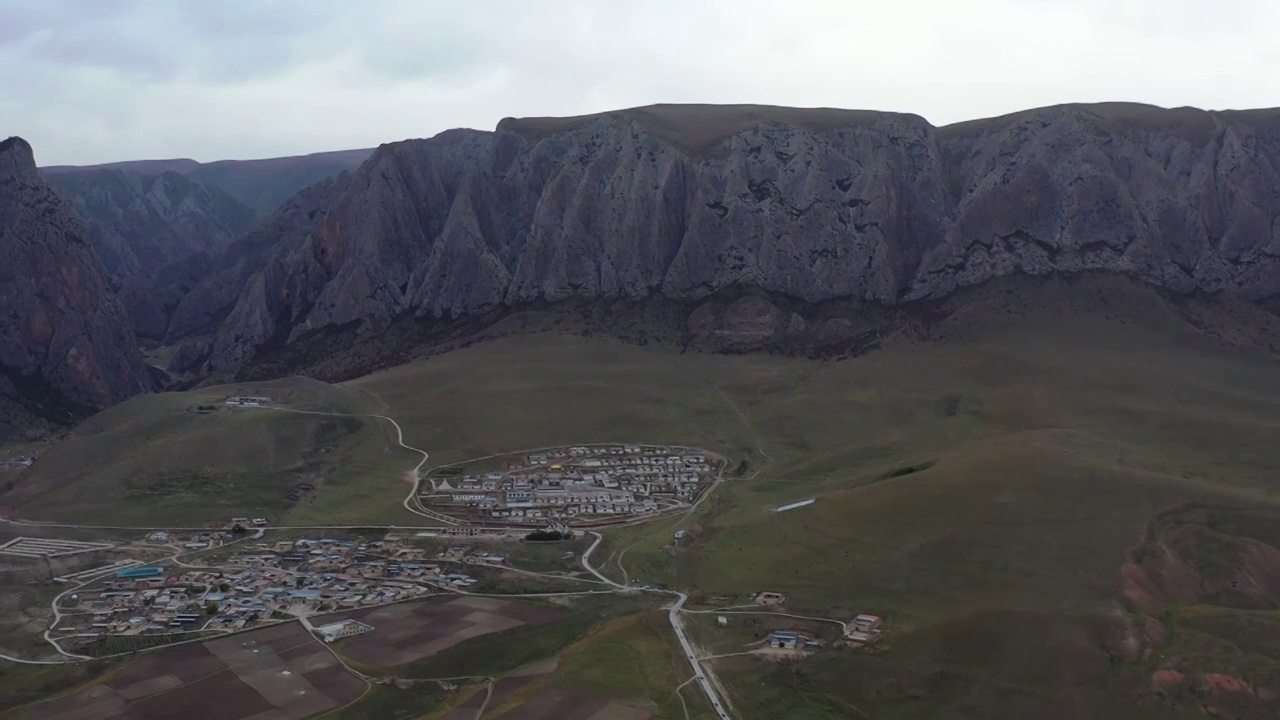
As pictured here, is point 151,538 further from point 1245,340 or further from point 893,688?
point 1245,340

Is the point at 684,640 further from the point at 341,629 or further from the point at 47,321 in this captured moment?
the point at 47,321

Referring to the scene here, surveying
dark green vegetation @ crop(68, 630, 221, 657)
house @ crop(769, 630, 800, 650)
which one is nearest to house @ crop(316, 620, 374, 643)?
dark green vegetation @ crop(68, 630, 221, 657)

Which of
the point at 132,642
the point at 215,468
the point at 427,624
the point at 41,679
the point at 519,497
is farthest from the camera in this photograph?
the point at 215,468

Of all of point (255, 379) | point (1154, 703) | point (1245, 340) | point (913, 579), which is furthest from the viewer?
point (255, 379)

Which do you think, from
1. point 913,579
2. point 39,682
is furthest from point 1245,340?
point 39,682

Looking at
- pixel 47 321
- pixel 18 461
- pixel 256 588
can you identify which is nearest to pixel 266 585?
pixel 256 588

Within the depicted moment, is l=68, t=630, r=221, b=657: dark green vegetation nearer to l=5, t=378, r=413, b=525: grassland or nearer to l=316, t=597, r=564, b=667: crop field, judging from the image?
l=316, t=597, r=564, b=667: crop field
